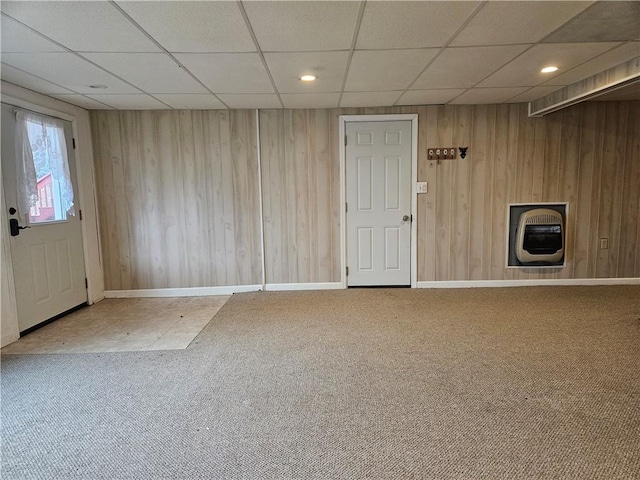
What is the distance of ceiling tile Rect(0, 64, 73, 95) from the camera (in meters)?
2.89

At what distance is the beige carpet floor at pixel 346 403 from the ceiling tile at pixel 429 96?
7.61 ft

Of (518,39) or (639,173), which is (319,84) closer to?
(518,39)

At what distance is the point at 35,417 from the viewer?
6.64 feet

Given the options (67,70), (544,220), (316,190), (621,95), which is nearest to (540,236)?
(544,220)

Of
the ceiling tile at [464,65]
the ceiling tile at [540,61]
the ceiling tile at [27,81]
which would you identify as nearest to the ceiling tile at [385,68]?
the ceiling tile at [464,65]

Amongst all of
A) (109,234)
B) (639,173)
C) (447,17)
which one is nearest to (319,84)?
(447,17)

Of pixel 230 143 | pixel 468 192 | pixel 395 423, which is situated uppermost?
pixel 230 143

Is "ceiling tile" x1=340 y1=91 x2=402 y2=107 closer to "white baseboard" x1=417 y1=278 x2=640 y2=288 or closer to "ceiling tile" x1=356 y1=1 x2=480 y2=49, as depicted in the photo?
"ceiling tile" x1=356 y1=1 x2=480 y2=49

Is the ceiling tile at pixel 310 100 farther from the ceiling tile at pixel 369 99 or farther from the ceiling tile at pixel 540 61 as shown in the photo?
the ceiling tile at pixel 540 61

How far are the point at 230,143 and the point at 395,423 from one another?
3.69 meters

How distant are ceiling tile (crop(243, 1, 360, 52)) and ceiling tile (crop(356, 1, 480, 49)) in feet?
0.34

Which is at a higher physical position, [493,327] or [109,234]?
[109,234]

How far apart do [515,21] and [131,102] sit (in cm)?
370

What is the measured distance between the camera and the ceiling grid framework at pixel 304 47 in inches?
79.6
